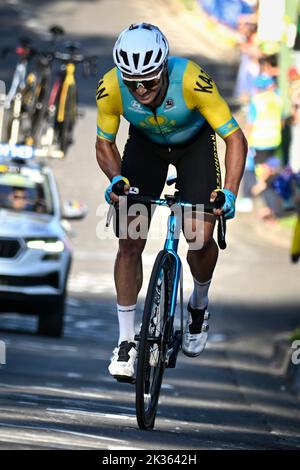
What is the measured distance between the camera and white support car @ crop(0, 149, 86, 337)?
17.4m

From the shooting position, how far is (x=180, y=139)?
32.5 feet

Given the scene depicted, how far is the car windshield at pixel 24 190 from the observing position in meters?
17.7

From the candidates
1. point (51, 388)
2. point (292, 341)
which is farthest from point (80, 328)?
point (51, 388)

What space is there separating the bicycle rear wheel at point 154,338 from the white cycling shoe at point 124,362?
0.11m

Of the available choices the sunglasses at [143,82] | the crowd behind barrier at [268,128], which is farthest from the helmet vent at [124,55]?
the crowd behind barrier at [268,128]

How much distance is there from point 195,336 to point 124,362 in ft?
2.51

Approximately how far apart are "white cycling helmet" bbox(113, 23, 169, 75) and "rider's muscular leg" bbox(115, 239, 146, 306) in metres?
1.08

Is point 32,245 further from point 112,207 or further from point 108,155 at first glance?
point 112,207

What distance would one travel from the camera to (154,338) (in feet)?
31.5

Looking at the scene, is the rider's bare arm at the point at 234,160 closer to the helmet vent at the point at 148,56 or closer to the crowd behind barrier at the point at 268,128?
the helmet vent at the point at 148,56

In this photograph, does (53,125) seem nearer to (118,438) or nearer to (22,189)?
(22,189)

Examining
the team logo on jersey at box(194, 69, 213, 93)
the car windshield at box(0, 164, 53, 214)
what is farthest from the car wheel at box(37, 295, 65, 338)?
the team logo on jersey at box(194, 69, 213, 93)

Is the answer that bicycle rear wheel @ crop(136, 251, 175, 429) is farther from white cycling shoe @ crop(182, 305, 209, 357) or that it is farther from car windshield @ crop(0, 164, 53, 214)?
car windshield @ crop(0, 164, 53, 214)

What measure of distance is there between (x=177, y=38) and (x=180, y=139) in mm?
23700
